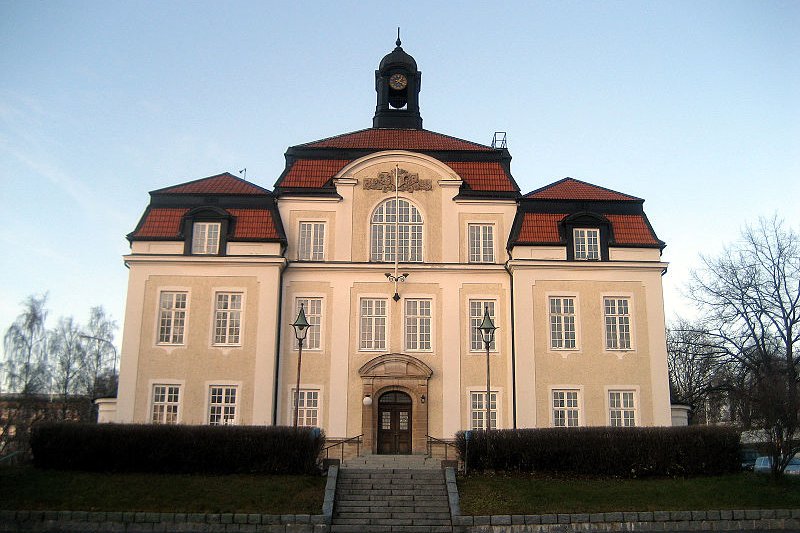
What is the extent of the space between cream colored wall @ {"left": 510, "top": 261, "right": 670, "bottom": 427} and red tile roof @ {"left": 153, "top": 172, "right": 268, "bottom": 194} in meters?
10.4

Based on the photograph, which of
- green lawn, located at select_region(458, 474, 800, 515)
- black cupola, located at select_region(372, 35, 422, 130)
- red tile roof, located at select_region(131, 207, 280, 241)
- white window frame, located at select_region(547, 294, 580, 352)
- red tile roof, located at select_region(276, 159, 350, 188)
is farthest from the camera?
black cupola, located at select_region(372, 35, 422, 130)

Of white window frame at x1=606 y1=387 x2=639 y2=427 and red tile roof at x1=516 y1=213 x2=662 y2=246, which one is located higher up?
red tile roof at x1=516 y1=213 x2=662 y2=246

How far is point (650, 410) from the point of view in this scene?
28047 mm

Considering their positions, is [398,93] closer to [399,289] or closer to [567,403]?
[399,289]

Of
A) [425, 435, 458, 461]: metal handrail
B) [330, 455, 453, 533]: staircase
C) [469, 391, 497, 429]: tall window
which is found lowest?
[330, 455, 453, 533]: staircase

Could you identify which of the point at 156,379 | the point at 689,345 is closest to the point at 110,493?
the point at 156,379

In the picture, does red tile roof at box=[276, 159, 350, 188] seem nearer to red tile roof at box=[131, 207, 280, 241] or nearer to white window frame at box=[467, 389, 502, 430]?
red tile roof at box=[131, 207, 280, 241]

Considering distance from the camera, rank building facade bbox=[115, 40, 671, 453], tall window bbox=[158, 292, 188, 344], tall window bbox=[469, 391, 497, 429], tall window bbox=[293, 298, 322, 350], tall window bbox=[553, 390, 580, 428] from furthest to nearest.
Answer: tall window bbox=[293, 298, 322, 350], tall window bbox=[158, 292, 188, 344], tall window bbox=[469, 391, 497, 429], building facade bbox=[115, 40, 671, 453], tall window bbox=[553, 390, 580, 428]

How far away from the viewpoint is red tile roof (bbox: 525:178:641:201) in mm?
30438

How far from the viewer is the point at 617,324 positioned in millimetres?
29016

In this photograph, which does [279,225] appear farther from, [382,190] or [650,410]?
[650,410]

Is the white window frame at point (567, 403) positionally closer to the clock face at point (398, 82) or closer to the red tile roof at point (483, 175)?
the red tile roof at point (483, 175)

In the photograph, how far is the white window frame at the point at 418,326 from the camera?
1148 inches

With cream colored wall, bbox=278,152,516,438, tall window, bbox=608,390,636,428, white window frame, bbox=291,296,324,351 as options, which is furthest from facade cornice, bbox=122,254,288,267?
tall window, bbox=608,390,636,428
